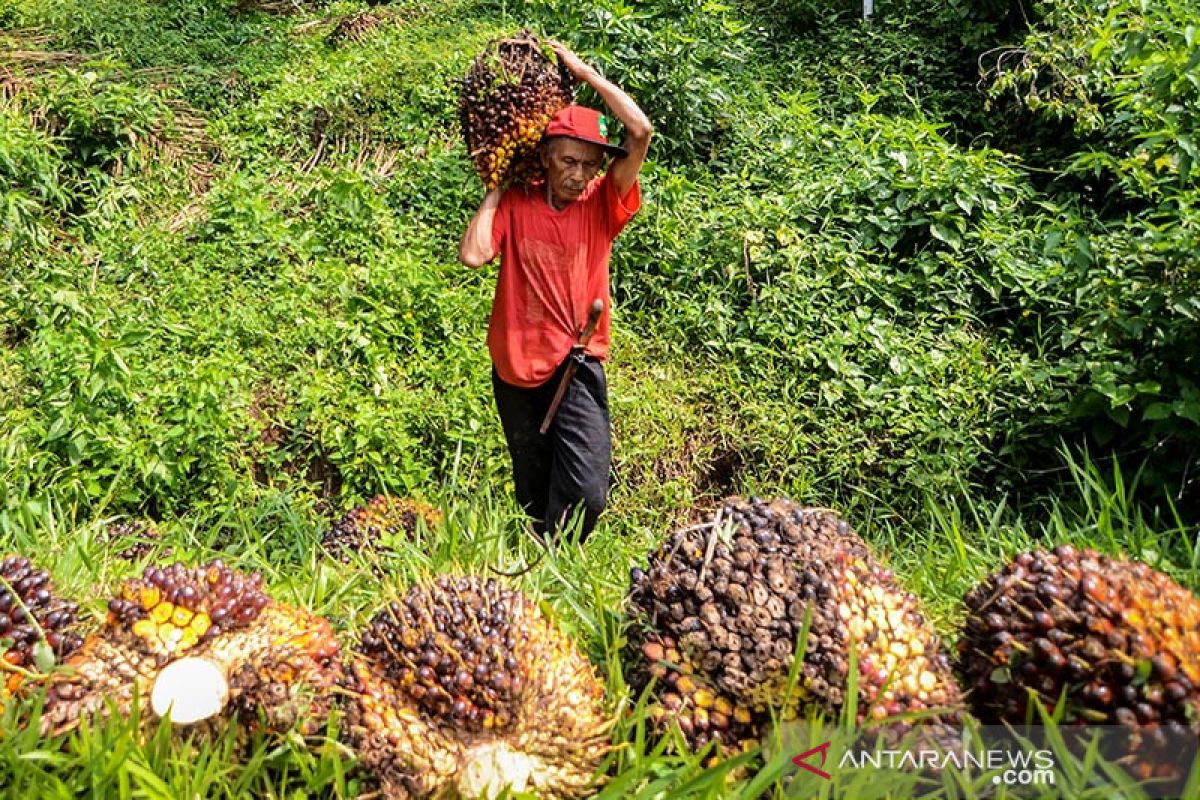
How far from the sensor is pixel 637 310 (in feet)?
18.2

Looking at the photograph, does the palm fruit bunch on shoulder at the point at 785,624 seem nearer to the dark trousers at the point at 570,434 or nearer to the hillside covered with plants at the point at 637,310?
the hillside covered with plants at the point at 637,310

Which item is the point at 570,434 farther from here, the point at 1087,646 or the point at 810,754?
the point at 1087,646

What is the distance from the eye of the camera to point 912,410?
457 centimetres

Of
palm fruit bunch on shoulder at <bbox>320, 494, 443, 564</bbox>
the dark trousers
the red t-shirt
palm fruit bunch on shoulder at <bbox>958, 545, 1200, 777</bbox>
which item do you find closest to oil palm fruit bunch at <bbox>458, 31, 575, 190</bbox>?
the red t-shirt

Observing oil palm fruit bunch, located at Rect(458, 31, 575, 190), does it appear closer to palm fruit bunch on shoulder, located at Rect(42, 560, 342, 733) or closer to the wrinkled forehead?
the wrinkled forehead

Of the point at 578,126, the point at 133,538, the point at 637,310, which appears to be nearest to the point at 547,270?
the point at 578,126

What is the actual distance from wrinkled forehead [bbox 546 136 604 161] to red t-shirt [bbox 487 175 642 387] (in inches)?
8.7

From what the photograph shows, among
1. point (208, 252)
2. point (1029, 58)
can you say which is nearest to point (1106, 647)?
point (208, 252)

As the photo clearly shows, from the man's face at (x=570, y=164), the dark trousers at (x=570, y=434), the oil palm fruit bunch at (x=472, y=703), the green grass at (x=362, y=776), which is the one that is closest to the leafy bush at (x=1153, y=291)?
the green grass at (x=362, y=776)

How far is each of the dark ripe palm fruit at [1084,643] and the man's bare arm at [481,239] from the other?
2.23 metres

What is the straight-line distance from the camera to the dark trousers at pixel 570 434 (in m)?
3.42

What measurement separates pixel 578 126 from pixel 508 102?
25cm

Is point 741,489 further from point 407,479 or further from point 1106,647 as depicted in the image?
point 1106,647

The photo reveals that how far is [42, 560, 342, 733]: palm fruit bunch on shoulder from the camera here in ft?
4.75
